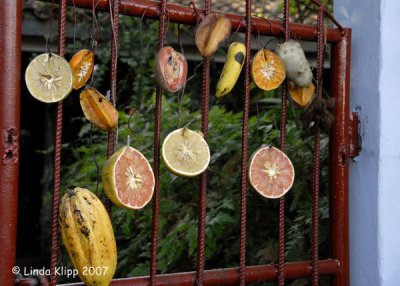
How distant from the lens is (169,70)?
1.51 meters

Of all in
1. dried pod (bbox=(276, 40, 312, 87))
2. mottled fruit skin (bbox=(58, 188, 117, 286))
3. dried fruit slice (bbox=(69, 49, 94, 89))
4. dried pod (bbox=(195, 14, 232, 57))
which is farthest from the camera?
dried pod (bbox=(276, 40, 312, 87))

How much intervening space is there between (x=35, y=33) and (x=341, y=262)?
342cm

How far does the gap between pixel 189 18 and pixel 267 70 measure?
283 millimetres

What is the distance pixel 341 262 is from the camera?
1.84 metres

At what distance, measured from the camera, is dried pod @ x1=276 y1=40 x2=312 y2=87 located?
1697 mm

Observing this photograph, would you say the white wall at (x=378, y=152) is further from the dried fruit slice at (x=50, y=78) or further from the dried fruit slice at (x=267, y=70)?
the dried fruit slice at (x=50, y=78)

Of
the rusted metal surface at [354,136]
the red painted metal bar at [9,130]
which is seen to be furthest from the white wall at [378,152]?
the red painted metal bar at [9,130]

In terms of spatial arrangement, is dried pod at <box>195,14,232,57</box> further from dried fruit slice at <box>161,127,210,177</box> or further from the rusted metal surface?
the rusted metal surface

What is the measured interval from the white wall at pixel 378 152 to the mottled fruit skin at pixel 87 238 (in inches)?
35.0

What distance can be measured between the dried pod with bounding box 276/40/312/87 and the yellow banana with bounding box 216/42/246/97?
0.15m

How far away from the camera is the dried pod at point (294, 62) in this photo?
1.70 metres

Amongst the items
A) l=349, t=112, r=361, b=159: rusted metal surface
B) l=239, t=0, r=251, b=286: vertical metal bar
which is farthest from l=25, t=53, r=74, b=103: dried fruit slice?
l=349, t=112, r=361, b=159: rusted metal surface

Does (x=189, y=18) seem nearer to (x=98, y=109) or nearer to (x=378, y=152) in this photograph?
(x=98, y=109)

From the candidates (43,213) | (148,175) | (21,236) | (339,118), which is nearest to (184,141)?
(148,175)
